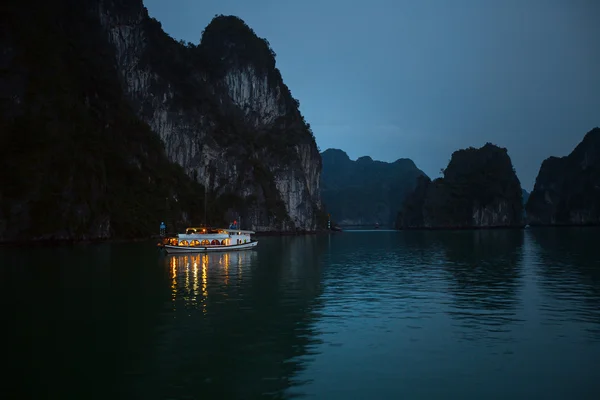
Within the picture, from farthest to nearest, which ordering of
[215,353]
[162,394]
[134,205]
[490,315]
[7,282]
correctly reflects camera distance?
1. [134,205]
2. [7,282]
3. [490,315]
4. [215,353]
5. [162,394]

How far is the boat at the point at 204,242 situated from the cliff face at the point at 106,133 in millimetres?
30476

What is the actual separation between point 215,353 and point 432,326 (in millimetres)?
9523

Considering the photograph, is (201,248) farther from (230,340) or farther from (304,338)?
(304,338)

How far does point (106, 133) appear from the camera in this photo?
12375 centimetres

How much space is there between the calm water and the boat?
34.3 metres

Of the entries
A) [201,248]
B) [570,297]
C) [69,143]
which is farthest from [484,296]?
[69,143]

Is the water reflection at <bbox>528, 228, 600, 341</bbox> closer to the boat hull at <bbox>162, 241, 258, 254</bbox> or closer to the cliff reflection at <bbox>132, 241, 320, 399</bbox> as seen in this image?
the cliff reflection at <bbox>132, 241, 320, 399</bbox>

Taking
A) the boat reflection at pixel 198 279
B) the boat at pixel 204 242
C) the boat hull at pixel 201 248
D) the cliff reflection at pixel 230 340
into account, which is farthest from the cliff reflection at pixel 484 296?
the boat at pixel 204 242

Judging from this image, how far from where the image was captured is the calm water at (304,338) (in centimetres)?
1282

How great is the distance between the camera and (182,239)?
244 feet

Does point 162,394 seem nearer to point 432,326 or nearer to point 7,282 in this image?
point 432,326

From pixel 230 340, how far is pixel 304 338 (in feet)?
9.11

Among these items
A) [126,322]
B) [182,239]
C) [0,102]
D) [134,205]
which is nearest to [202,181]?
[134,205]

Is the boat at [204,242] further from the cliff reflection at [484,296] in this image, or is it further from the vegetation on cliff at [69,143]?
the cliff reflection at [484,296]
